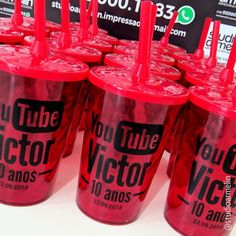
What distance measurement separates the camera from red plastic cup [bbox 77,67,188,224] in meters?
0.56

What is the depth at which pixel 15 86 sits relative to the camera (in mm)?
538

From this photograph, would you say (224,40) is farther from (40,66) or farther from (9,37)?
(40,66)

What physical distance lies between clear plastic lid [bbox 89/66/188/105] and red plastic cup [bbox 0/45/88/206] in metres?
0.04

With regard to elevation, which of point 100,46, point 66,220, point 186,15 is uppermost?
point 186,15

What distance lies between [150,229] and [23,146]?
29cm

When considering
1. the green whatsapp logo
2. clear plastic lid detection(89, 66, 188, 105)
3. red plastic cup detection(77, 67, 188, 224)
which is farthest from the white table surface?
the green whatsapp logo

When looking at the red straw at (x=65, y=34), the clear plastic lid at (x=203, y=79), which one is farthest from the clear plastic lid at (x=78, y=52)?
the clear plastic lid at (x=203, y=79)

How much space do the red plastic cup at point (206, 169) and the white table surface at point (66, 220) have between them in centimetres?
5

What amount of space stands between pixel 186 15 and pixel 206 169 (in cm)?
96

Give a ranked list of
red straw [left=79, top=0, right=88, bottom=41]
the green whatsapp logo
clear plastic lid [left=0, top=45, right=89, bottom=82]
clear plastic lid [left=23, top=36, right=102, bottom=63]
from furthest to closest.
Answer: the green whatsapp logo, red straw [left=79, top=0, right=88, bottom=41], clear plastic lid [left=23, top=36, right=102, bottom=63], clear plastic lid [left=0, top=45, right=89, bottom=82]

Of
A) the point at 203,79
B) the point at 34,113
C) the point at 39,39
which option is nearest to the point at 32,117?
the point at 34,113

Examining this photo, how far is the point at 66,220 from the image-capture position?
63 cm

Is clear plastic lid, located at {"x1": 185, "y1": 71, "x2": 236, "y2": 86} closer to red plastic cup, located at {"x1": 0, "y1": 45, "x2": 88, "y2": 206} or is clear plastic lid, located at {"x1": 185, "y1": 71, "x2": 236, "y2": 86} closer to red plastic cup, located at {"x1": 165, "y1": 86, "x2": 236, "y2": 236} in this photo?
red plastic cup, located at {"x1": 165, "y1": 86, "x2": 236, "y2": 236}

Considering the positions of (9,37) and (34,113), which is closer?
(34,113)
